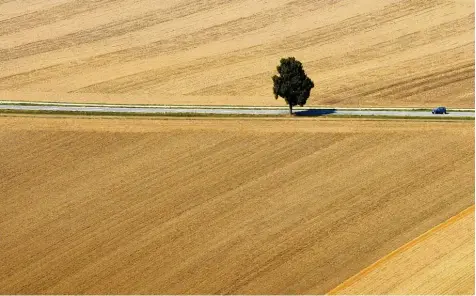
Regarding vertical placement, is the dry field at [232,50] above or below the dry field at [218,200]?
above

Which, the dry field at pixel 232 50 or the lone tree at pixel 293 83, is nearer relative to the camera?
the lone tree at pixel 293 83

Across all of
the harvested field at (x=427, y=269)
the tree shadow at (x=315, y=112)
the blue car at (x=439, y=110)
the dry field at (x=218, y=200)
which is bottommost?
the harvested field at (x=427, y=269)

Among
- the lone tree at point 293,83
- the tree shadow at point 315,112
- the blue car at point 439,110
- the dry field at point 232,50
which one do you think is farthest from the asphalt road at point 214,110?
the dry field at point 232,50

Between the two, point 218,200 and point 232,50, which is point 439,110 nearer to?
point 218,200

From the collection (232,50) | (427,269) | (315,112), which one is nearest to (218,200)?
(427,269)

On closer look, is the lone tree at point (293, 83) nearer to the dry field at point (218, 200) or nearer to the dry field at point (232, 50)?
the dry field at point (218, 200)

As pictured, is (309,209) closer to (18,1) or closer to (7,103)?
(7,103)

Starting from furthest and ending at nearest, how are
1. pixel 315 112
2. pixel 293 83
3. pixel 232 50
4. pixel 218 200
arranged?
pixel 232 50
pixel 315 112
pixel 293 83
pixel 218 200
